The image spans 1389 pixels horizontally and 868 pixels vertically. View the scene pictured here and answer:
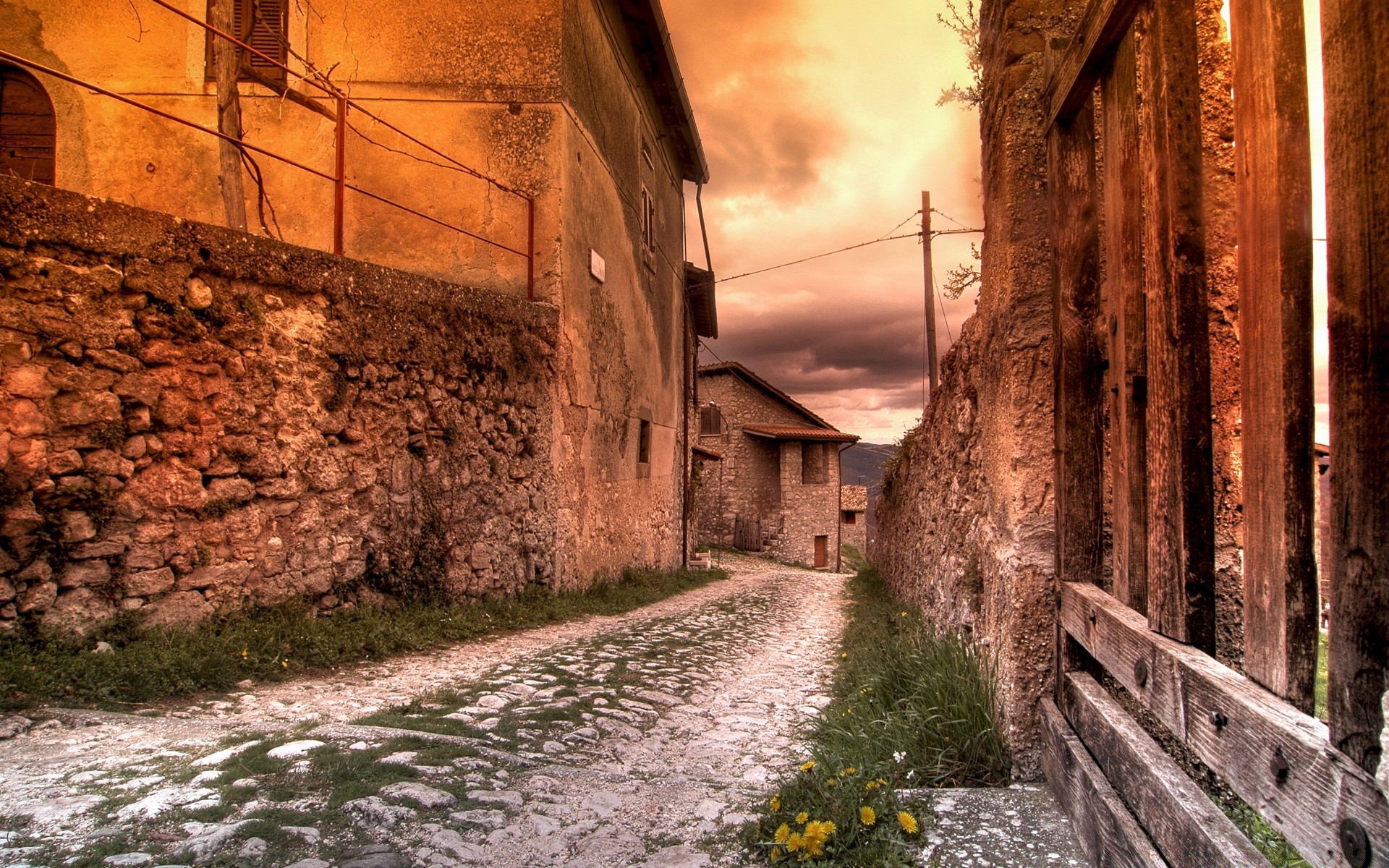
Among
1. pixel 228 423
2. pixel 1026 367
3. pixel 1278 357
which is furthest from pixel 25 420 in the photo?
pixel 1278 357

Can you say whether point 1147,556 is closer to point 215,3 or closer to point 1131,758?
point 1131,758

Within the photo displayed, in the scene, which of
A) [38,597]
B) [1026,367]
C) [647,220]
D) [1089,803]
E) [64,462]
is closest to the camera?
[1089,803]

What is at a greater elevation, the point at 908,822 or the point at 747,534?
the point at 908,822

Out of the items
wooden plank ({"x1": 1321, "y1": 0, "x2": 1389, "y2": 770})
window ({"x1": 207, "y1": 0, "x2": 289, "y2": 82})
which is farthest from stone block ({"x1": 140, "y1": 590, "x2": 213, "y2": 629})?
window ({"x1": 207, "y1": 0, "x2": 289, "y2": 82})

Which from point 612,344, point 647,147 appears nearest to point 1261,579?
point 612,344

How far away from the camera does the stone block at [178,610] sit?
436 cm

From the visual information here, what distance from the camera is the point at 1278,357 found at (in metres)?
1.31

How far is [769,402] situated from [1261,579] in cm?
2629

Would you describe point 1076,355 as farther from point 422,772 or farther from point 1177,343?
point 422,772

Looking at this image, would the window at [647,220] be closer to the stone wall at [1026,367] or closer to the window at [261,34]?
the window at [261,34]

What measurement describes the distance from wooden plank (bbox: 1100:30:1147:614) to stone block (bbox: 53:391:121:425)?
4840 millimetres

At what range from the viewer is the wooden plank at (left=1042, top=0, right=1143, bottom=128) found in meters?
2.04

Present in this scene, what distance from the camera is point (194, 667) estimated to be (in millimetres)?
4004

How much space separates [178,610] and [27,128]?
7103mm
